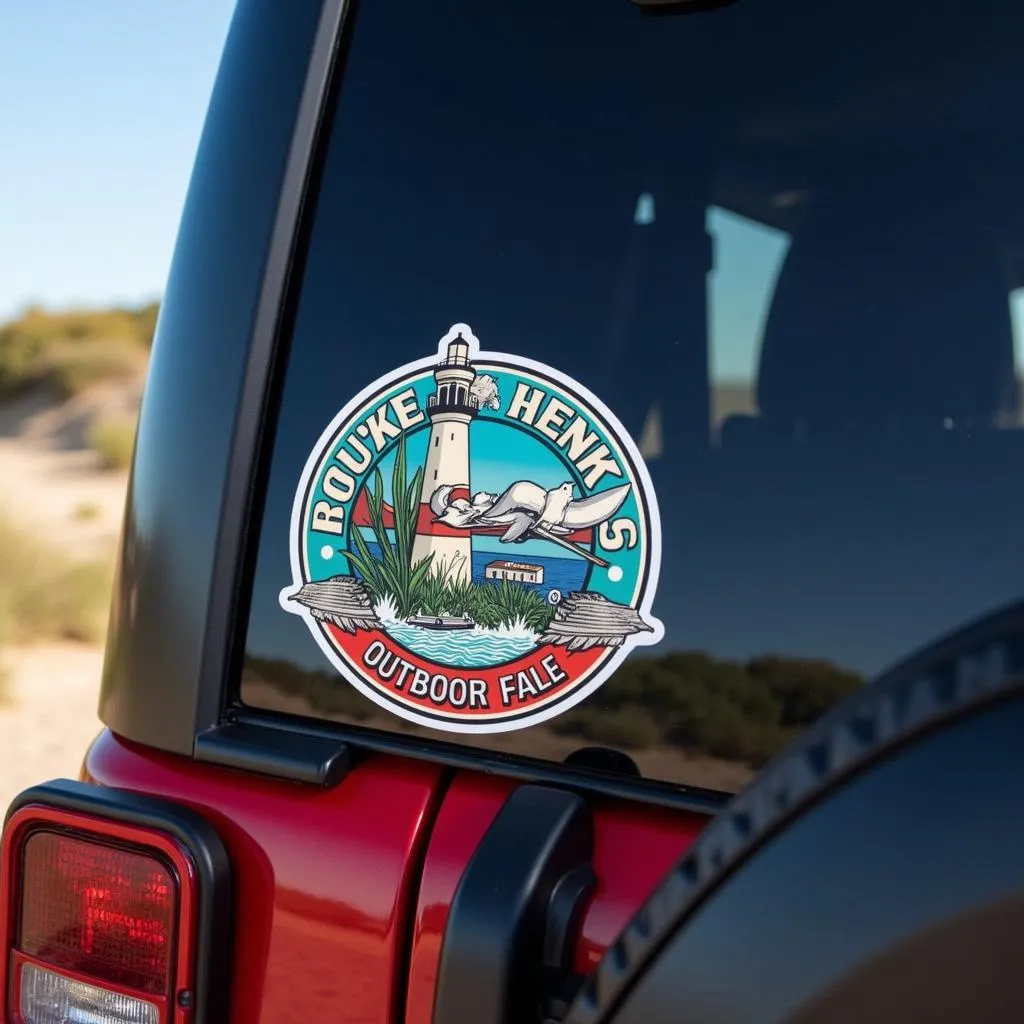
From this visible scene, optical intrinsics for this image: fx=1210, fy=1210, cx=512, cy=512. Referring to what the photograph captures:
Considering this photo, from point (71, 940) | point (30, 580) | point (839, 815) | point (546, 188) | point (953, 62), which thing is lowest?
point (30, 580)

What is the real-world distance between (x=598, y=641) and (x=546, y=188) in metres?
0.43

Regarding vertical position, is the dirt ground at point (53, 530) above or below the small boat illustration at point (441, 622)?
below

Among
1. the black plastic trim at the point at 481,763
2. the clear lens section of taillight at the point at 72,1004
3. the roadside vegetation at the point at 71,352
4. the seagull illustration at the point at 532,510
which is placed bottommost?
the clear lens section of taillight at the point at 72,1004

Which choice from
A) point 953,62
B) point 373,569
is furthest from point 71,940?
point 953,62

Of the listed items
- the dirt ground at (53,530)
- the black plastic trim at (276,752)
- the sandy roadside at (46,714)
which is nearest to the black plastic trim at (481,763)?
the black plastic trim at (276,752)

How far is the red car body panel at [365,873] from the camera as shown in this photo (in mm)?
1065

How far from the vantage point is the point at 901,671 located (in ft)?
2.62

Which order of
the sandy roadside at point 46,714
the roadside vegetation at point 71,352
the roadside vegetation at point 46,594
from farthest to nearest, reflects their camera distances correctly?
the roadside vegetation at point 71,352 → the roadside vegetation at point 46,594 → the sandy roadside at point 46,714

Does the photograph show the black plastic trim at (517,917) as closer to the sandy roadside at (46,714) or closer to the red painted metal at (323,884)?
the red painted metal at (323,884)

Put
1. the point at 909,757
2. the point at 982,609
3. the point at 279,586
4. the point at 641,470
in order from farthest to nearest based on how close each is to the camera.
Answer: the point at 279,586, the point at 641,470, the point at 982,609, the point at 909,757

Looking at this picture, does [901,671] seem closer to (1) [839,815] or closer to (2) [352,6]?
(1) [839,815]

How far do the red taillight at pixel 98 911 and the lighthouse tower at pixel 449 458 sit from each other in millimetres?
415

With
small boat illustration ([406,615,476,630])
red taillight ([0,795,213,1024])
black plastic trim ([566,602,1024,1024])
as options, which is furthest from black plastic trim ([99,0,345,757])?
black plastic trim ([566,602,1024,1024])

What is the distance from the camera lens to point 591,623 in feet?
3.55
